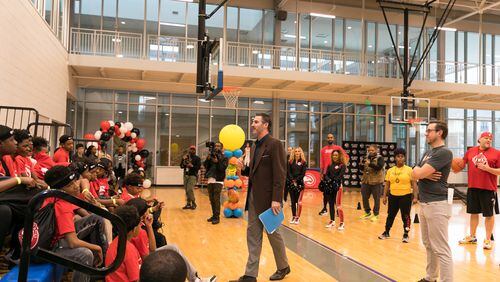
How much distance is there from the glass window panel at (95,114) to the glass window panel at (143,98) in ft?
3.10

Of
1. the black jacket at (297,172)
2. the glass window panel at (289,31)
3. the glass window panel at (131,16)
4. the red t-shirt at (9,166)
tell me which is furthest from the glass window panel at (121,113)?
Answer: the red t-shirt at (9,166)

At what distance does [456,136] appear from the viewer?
830 inches

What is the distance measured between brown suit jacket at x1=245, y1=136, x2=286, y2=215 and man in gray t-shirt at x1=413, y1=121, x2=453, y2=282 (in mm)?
1394

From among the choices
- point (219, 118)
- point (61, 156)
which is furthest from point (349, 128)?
point (61, 156)

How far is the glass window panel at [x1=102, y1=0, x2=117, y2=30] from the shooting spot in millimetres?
16469

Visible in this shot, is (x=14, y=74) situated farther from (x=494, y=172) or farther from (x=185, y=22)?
(x=185, y=22)

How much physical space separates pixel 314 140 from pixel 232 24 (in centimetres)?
644

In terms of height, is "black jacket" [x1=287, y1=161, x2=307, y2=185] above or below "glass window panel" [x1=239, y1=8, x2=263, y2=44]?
below

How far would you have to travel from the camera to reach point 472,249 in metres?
6.62

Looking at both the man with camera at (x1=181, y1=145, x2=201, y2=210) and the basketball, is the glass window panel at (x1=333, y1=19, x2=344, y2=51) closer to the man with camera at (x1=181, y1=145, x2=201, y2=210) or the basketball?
the man with camera at (x1=181, y1=145, x2=201, y2=210)

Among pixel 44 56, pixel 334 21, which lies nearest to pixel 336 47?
pixel 334 21

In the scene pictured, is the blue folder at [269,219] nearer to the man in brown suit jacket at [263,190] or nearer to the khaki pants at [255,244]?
the man in brown suit jacket at [263,190]

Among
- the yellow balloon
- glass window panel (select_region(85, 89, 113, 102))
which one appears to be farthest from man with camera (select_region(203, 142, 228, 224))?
glass window panel (select_region(85, 89, 113, 102))

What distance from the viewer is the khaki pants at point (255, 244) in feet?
14.7
